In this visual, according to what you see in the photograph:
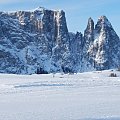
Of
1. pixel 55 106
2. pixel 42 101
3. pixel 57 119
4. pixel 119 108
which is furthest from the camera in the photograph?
pixel 42 101

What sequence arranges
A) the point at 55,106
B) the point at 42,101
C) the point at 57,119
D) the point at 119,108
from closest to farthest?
the point at 57,119, the point at 119,108, the point at 55,106, the point at 42,101

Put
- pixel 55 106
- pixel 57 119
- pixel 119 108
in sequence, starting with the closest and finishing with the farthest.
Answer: pixel 57 119 → pixel 119 108 → pixel 55 106

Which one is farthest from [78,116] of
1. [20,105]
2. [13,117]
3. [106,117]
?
[20,105]

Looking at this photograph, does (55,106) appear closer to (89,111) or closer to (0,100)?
(89,111)

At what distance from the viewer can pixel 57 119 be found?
729 inches

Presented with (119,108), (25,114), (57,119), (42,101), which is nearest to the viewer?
(57,119)

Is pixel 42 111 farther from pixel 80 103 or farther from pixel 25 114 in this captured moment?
pixel 80 103

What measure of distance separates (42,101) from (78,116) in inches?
278

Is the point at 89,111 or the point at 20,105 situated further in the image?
the point at 20,105

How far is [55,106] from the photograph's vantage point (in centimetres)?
2358

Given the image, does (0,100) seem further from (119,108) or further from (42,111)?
(119,108)

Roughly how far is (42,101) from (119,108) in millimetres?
5894

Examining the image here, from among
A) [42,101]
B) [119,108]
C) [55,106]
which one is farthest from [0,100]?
[119,108]

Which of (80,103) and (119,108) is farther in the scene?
(80,103)
